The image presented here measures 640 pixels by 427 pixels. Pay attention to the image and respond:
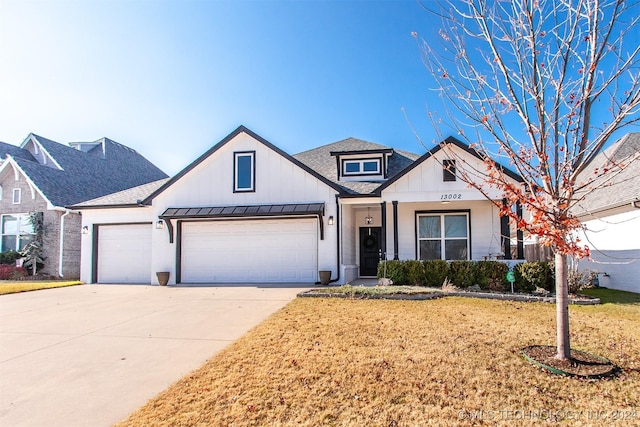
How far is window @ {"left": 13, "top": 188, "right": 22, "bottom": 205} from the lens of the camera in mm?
17906

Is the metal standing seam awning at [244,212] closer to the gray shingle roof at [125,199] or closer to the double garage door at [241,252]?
the double garage door at [241,252]

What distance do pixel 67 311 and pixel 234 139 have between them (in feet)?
25.7

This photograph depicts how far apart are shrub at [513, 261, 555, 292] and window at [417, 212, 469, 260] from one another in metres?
3.27

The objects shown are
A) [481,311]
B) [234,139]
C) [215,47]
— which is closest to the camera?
[481,311]

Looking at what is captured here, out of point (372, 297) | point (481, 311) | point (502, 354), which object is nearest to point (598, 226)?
point (481, 311)

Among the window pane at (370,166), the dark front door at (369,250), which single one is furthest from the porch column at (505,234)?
the window pane at (370,166)

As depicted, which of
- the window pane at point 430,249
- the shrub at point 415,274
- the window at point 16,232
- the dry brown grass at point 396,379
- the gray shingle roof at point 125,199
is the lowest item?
the dry brown grass at point 396,379

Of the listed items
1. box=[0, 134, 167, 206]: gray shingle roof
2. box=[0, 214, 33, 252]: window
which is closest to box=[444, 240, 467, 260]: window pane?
box=[0, 134, 167, 206]: gray shingle roof

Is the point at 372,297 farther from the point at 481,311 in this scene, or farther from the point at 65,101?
the point at 65,101

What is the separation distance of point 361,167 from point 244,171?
4.85 meters

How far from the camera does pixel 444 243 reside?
13.5 m

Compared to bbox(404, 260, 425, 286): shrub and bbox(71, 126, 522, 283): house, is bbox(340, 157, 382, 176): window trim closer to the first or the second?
bbox(71, 126, 522, 283): house

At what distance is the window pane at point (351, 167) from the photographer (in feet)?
49.8

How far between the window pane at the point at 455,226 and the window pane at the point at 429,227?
288 millimetres
